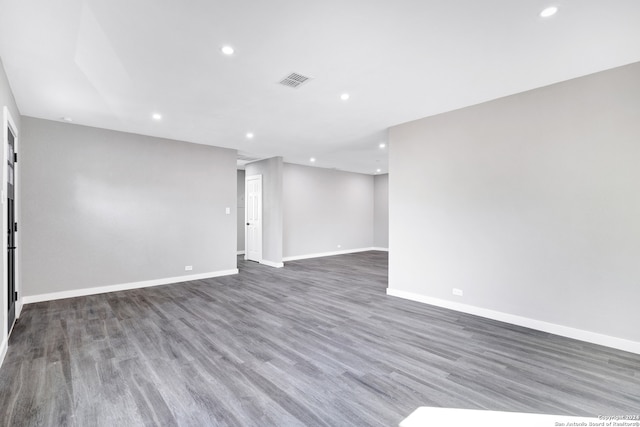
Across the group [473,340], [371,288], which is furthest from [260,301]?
[473,340]

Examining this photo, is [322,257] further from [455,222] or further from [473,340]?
[473,340]

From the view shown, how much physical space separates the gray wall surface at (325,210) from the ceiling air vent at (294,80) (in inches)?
201

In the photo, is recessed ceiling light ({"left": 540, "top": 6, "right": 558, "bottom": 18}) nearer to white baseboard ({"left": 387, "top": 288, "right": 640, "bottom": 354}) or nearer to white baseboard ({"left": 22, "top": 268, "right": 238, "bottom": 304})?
white baseboard ({"left": 387, "top": 288, "right": 640, "bottom": 354})

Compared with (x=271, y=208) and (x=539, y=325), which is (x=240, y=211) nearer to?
(x=271, y=208)

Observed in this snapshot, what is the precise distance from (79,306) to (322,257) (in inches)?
234

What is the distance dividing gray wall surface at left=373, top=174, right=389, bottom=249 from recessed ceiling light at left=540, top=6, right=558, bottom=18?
842 centimetres

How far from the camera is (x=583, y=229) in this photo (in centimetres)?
312

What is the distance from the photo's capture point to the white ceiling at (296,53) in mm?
2088

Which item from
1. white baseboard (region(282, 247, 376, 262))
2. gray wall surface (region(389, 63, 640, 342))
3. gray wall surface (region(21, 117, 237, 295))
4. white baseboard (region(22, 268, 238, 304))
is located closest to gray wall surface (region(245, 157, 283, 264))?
white baseboard (region(282, 247, 376, 262))

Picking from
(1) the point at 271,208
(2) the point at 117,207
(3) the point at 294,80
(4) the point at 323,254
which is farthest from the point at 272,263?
(3) the point at 294,80

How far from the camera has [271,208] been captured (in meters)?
7.50

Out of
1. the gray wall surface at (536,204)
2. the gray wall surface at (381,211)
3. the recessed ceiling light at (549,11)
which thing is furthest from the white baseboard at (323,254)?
the recessed ceiling light at (549,11)

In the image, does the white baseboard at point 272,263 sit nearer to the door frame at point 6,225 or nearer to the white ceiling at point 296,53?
the white ceiling at point 296,53

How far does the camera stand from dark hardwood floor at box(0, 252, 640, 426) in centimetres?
201
